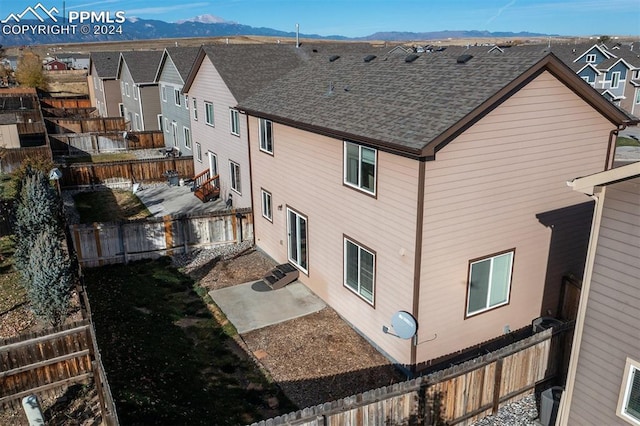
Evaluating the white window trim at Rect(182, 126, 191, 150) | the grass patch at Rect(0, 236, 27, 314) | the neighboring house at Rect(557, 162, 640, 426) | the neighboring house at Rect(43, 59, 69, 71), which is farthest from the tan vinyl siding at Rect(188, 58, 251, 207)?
the neighboring house at Rect(43, 59, 69, 71)

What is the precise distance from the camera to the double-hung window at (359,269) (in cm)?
1292

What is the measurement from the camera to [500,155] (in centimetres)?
1155

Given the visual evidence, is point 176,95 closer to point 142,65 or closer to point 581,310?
point 142,65

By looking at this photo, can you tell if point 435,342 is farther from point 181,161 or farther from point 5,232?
point 181,161

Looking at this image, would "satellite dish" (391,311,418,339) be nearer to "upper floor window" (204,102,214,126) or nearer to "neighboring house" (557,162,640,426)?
"neighboring house" (557,162,640,426)

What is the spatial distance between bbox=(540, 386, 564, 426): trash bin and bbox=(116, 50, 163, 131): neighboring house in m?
39.1

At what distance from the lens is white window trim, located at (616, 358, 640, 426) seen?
783 cm

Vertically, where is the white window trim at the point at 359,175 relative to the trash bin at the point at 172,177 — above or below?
above

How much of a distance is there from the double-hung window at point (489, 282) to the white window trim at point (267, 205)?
8967 millimetres

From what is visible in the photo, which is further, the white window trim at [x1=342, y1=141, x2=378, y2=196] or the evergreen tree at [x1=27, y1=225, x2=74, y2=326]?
the evergreen tree at [x1=27, y1=225, x2=74, y2=326]

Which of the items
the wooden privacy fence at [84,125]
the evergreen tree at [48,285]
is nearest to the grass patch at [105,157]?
the wooden privacy fence at [84,125]

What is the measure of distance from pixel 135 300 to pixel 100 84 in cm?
4615

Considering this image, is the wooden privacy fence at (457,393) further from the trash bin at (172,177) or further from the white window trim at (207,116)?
the trash bin at (172,177)

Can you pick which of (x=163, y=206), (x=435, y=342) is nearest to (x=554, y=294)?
(x=435, y=342)
